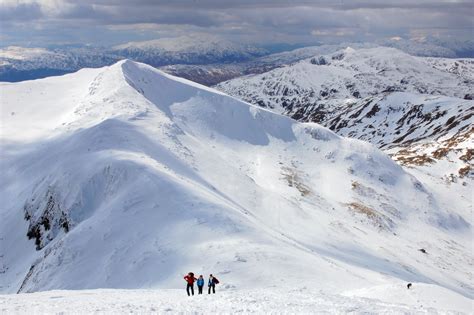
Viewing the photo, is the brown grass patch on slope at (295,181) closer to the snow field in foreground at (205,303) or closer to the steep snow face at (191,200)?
the steep snow face at (191,200)

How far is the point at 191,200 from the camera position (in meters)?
39.5

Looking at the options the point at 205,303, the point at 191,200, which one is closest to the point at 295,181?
the point at 191,200

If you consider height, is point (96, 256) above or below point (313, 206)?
above

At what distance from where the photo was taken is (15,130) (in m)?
65.7

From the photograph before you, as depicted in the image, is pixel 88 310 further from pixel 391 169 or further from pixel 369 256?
pixel 391 169

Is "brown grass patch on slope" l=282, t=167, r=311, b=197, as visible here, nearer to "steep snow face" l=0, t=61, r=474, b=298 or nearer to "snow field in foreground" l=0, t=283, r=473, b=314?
"steep snow face" l=0, t=61, r=474, b=298

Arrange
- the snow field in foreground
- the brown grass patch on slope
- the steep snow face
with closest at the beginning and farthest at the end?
the snow field in foreground, the steep snow face, the brown grass patch on slope

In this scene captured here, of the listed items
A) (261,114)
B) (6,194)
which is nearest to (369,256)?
(6,194)

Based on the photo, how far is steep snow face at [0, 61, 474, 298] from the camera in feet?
105

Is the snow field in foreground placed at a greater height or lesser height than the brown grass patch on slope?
greater

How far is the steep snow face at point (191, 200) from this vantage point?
1265 inches

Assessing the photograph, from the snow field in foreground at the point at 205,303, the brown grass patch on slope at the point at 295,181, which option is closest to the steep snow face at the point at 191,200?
the brown grass patch on slope at the point at 295,181

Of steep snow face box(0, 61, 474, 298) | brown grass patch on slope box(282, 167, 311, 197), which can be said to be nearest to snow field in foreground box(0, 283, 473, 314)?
steep snow face box(0, 61, 474, 298)

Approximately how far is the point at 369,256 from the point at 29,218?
131 feet
